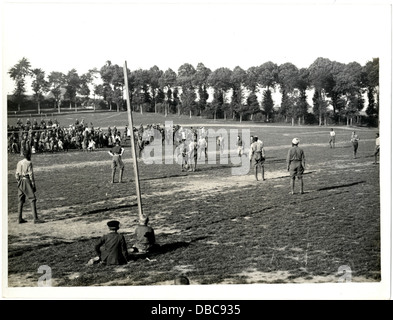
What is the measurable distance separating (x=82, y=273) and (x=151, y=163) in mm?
8428

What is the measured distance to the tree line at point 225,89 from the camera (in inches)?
453

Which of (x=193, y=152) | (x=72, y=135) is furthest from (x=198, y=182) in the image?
(x=72, y=135)

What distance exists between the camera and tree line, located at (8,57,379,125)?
11.5 meters

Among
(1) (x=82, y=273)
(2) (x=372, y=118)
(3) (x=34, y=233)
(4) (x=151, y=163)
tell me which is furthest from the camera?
(4) (x=151, y=163)

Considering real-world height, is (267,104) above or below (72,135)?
above

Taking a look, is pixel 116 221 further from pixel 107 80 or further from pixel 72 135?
pixel 72 135

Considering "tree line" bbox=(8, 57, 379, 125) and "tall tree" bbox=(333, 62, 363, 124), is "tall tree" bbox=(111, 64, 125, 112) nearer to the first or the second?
"tree line" bbox=(8, 57, 379, 125)

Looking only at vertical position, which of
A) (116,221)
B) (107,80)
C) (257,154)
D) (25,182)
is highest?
(107,80)

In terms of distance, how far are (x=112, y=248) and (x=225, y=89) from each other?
682 centimetres

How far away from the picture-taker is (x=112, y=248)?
340 inches

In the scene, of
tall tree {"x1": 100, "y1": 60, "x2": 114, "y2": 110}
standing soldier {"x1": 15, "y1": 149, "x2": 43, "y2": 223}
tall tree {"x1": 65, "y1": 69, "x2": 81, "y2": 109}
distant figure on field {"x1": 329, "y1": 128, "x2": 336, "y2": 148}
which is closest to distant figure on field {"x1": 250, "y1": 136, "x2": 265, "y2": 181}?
distant figure on field {"x1": 329, "y1": 128, "x2": 336, "y2": 148}
